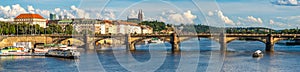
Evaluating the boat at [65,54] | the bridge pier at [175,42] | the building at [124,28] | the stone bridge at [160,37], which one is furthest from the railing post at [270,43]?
the building at [124,28]

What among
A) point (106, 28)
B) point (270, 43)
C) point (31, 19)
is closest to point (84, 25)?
point (106, 28)

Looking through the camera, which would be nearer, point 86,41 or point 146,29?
point 86,41

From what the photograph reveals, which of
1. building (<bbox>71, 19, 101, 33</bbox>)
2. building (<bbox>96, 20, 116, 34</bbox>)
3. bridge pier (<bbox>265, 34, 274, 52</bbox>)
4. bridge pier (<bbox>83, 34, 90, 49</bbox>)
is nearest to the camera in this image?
bridge pier (<bbox>265, 34, 274, 52</bbox>)

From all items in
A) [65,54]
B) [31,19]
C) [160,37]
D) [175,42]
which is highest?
[31,19]

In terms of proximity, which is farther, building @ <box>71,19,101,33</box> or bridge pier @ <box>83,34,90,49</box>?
building @ <box>71,19,101,33</box>

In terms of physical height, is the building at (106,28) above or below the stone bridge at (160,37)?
above

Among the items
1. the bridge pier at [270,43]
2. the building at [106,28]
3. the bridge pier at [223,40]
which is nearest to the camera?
the bridge pier at [270,43]

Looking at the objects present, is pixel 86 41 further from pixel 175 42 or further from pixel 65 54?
pixel 65 54

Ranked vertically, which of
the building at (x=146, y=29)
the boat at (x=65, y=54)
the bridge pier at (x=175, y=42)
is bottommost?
the boat at (x=65, y=54)

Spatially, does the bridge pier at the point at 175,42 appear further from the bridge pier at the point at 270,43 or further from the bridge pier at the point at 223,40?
the bridge pier at the point at 270,43

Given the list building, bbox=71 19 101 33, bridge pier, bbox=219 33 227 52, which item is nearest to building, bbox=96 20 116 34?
building, bbox=71 19 101 33

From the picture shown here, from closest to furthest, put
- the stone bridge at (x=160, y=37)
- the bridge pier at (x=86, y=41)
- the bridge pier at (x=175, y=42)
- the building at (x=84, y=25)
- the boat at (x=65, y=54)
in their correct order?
1. the boat at (x=65, y=54)
2. the stone bridge at (x=160, y=37)
3. the bridge pier at (x=175, y=42)
4. the bridge pier at (x=86, y=41)
5. the building at (x=84, y=25)

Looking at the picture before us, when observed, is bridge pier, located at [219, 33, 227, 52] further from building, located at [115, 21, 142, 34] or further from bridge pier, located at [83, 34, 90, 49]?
building, located at [115, 21, 142, 34]

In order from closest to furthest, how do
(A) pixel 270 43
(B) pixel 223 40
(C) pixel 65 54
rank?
(C) pixel 65 54, (A) pixel 270 43, (B) pixel 223 40
